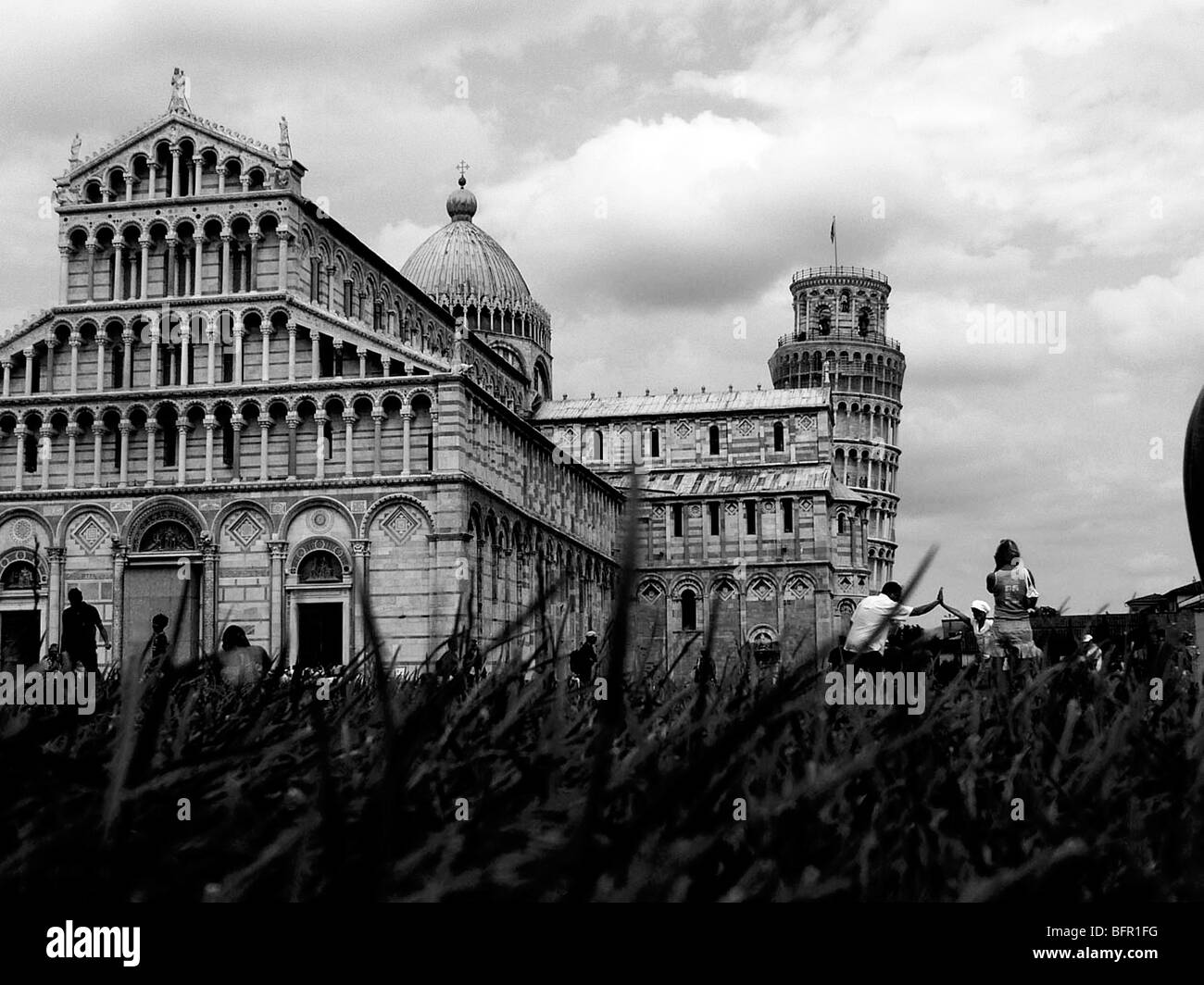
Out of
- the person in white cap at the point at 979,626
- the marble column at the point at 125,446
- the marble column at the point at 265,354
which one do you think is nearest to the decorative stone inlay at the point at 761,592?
the marble column at the point at 265,354

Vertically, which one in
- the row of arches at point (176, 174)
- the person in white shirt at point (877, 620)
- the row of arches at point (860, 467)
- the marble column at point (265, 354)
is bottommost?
the person in white shirt at point (877, 620)

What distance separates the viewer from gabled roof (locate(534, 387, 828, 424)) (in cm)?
6103

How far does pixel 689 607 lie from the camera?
5894cm

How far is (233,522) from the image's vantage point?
35.1 meters

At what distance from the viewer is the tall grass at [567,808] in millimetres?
1256

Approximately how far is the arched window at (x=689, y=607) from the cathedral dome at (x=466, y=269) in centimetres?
1785

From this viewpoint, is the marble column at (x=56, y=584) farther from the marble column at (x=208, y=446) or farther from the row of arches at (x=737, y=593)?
the row of arches at (x=737, y=593)

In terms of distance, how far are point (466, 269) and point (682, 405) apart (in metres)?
13.6

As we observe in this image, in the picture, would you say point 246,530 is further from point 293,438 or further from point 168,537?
point 293,438

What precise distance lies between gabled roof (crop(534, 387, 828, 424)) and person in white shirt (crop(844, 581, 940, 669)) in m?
52.1

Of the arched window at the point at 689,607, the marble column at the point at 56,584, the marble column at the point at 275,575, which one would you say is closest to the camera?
the marble column at the point at 275,575

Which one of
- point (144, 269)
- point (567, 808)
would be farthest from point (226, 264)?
point (567, 808)

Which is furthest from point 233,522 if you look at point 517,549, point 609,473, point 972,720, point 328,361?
point 972,720
